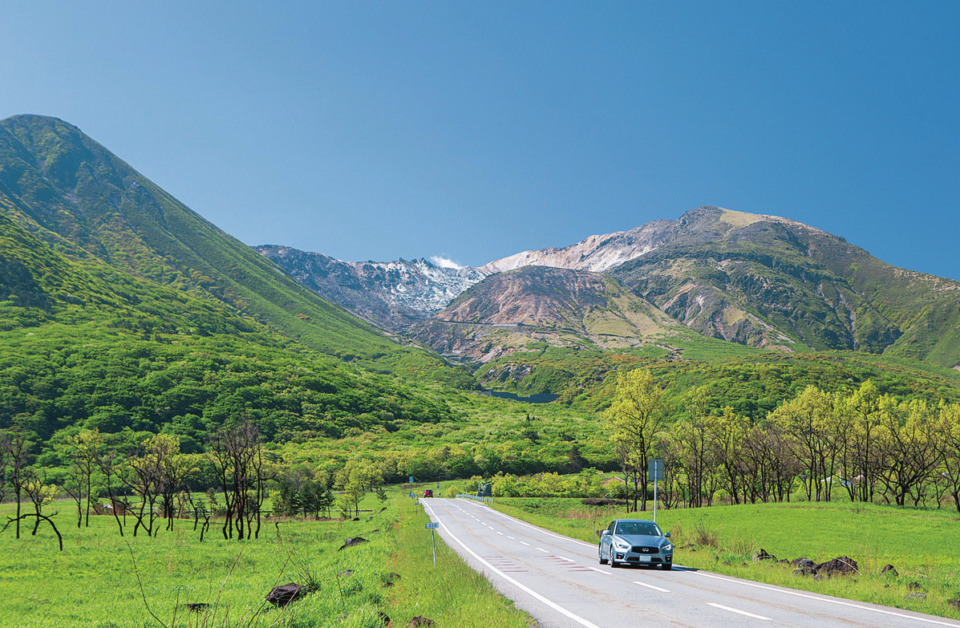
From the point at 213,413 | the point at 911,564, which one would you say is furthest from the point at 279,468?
the point at 911,564

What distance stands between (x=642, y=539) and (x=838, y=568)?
7.14m

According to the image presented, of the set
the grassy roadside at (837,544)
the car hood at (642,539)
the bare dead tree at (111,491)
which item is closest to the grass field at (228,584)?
the car hood at (642,539)

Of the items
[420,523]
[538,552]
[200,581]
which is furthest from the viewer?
[420,523]

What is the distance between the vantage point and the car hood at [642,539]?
21.4 m

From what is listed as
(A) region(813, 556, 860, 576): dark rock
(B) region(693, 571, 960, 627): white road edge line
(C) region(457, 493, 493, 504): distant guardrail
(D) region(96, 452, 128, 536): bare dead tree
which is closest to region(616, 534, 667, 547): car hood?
(B) region(693, 571, 960, 627): white road edge line

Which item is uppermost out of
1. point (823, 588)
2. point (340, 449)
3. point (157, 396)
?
point (823, 588)

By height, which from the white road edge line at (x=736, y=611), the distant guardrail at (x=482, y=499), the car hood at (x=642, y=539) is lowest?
the distant guardrail at (x=482, y=499)

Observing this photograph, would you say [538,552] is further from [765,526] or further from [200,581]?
[765,526]

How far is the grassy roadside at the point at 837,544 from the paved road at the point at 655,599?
4.27ft

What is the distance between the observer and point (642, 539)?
21672 millimetres

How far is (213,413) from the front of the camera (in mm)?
167875

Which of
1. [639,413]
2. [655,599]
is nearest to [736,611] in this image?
[655,599]

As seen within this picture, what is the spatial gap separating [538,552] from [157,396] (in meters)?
175

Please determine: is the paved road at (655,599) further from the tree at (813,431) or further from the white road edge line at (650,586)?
the tree at (813,431)
